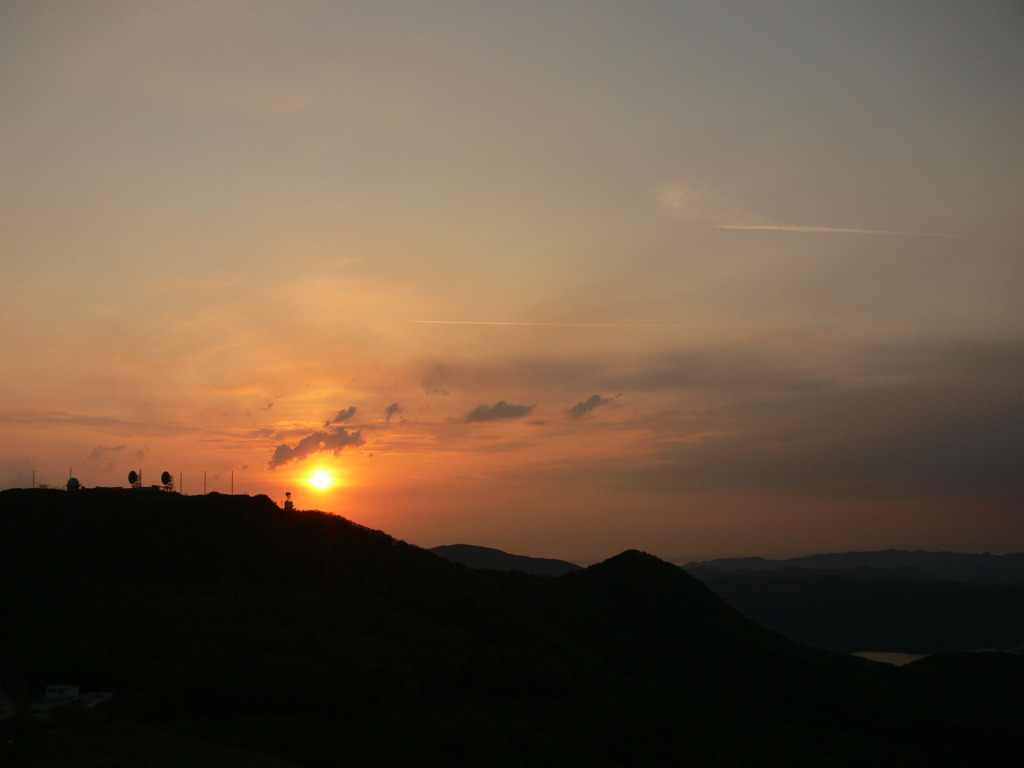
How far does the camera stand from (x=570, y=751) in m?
51.5

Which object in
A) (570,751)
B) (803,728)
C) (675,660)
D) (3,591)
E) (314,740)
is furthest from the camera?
(675,660)

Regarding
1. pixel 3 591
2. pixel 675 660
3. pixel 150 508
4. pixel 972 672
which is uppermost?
pixel 150 508

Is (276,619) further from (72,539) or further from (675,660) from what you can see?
(675,660)

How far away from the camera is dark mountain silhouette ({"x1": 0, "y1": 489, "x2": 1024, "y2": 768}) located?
151ft

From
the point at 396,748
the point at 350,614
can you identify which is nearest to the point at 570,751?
the point at 396,748

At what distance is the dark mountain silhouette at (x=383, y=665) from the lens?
151 feet

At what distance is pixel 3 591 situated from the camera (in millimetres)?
61281

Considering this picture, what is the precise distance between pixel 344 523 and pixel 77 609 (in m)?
29.1

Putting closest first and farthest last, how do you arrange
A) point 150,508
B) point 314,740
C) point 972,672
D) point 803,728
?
point 314,740, point 803,728, point 150,508, point 972,672

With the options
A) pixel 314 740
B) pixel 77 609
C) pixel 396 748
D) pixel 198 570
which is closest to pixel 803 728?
pixel 396 748

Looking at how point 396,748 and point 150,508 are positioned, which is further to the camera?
point 150,508

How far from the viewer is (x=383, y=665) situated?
182 feet

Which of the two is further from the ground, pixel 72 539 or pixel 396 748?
pixel 72 539

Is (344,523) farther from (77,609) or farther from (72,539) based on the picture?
(77,609)
